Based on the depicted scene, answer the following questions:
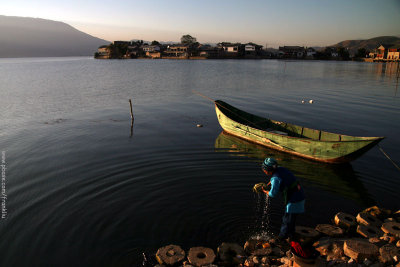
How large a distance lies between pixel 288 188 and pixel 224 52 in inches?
6103

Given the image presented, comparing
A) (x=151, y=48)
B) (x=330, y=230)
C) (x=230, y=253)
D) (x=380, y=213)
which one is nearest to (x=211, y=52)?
(x=151, y=48)

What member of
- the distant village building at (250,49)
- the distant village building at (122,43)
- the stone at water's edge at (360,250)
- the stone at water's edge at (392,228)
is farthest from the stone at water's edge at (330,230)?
the distant village building at (122,43)

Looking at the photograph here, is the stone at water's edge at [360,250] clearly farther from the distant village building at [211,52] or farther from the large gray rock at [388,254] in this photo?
the distant village building at [211,52]

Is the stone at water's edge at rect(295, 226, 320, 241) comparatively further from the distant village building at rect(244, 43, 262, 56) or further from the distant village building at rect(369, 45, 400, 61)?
the distant village building at rect(244, 43, 262, 56)

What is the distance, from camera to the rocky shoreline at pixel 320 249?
6.65 metres

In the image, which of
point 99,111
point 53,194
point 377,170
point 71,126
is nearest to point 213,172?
point 53,194

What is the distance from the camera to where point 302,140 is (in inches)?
571

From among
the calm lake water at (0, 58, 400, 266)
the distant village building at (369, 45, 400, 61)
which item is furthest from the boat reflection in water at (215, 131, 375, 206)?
the distant village building at (369, 45, 400, 61)

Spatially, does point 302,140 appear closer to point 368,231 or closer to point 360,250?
point 368,231

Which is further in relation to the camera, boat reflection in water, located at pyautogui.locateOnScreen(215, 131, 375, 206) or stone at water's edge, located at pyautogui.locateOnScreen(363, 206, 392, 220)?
boat reflection in water, located at pyautogui.locateOnScreen(215, 131, 375, 206)

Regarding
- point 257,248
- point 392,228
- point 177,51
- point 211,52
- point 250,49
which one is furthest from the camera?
point 250,49

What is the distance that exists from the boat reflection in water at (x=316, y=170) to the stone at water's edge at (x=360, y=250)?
4541mm

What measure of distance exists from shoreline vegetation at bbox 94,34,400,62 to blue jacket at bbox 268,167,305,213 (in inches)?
5882

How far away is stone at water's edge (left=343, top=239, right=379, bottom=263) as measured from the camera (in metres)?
6.69
